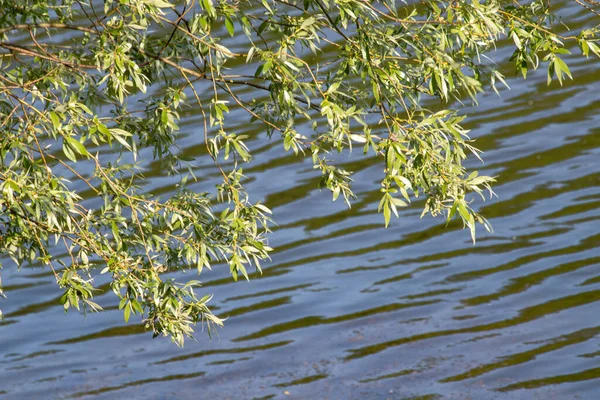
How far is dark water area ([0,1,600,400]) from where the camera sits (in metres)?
13.0

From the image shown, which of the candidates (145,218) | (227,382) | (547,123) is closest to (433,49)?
(145,218)

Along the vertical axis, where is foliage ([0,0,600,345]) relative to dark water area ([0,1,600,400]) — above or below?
above

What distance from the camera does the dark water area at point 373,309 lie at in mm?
12969

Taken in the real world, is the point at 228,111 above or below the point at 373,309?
above

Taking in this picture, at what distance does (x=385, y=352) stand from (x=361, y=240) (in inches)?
115

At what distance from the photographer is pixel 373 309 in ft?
47.6

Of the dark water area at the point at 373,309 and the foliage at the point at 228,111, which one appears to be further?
the dark water area at the point at 373,309

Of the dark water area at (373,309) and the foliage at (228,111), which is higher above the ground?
the foliage at (228,111)

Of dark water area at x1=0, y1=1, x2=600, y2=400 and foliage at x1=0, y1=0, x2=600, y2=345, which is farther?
dark water area at x1=0, y1=1, x2=600, y2=400

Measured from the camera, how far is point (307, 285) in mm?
15195

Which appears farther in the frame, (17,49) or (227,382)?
(227,382)

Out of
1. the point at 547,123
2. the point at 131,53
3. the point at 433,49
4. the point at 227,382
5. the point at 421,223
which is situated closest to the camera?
the point at 433,49

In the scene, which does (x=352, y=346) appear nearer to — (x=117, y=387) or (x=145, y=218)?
(x=117, y=387)

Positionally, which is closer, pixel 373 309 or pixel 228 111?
pixel 228 111
